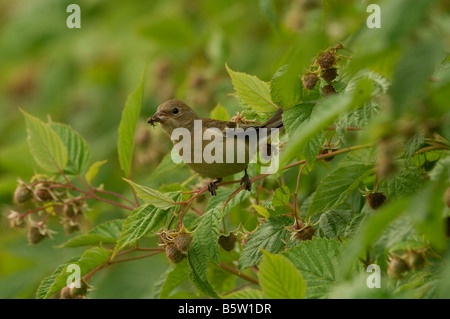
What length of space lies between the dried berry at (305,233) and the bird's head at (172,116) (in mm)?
1363

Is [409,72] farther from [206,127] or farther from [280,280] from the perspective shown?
[206,127]

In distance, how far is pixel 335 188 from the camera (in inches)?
79.0

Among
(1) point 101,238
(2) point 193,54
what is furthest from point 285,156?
(2) point 193,54

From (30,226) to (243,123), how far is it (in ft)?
3.73

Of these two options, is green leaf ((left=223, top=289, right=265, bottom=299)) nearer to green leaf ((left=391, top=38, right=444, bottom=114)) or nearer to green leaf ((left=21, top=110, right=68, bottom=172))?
green leaf ((left=391, top=38, right=444, bottom=114))

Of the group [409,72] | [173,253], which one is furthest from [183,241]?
[409,72]

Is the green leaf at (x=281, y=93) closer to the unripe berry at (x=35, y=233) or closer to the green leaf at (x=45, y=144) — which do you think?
the green leaf at (x=45, y=144)

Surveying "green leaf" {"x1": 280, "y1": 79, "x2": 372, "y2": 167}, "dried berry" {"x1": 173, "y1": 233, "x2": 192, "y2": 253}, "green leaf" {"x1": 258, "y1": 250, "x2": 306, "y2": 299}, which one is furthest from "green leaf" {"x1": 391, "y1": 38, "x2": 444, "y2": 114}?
"dried berry" {"x1": 173, "y1": 233, "x2": 192, "y2": 253}

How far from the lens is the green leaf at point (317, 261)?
1.79m

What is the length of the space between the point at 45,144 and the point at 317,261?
4.70 feet

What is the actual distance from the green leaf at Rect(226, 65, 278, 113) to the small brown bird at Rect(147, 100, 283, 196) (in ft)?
0.17

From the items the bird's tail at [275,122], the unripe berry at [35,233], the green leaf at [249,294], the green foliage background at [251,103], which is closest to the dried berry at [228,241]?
the green foliage background at [251,103]

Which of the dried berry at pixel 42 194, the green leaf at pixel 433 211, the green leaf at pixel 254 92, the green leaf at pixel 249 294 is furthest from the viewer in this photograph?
the dried berry at pixel 42 194

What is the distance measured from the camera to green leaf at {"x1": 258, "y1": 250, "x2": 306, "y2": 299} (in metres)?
1.52
